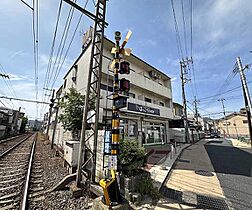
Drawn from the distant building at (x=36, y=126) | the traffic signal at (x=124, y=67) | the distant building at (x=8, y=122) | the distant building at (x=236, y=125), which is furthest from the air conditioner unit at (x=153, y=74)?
the distant building at (x=36, y=126)

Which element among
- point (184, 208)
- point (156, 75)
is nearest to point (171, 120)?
point (156, 75)

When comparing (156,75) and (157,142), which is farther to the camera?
(156,75)

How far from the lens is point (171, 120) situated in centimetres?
1903

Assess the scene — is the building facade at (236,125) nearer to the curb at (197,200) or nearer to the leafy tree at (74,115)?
the curb at (197,200)

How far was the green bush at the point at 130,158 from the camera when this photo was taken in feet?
12.6

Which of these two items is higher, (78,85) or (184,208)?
(78,85)

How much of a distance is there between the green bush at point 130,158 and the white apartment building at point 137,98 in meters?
6.20

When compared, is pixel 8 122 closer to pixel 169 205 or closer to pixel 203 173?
pixel 169 205

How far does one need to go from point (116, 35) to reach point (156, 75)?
51.2 feet

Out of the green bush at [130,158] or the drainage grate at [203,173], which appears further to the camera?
the drainage grate at [203,173]

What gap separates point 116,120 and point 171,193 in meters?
3.14

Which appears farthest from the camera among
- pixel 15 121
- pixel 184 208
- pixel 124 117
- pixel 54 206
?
pixel 15 121

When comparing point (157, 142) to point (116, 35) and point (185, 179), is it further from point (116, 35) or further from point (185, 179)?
point (116, 35)

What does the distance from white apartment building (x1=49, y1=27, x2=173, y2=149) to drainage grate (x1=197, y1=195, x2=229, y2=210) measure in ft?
23.6
